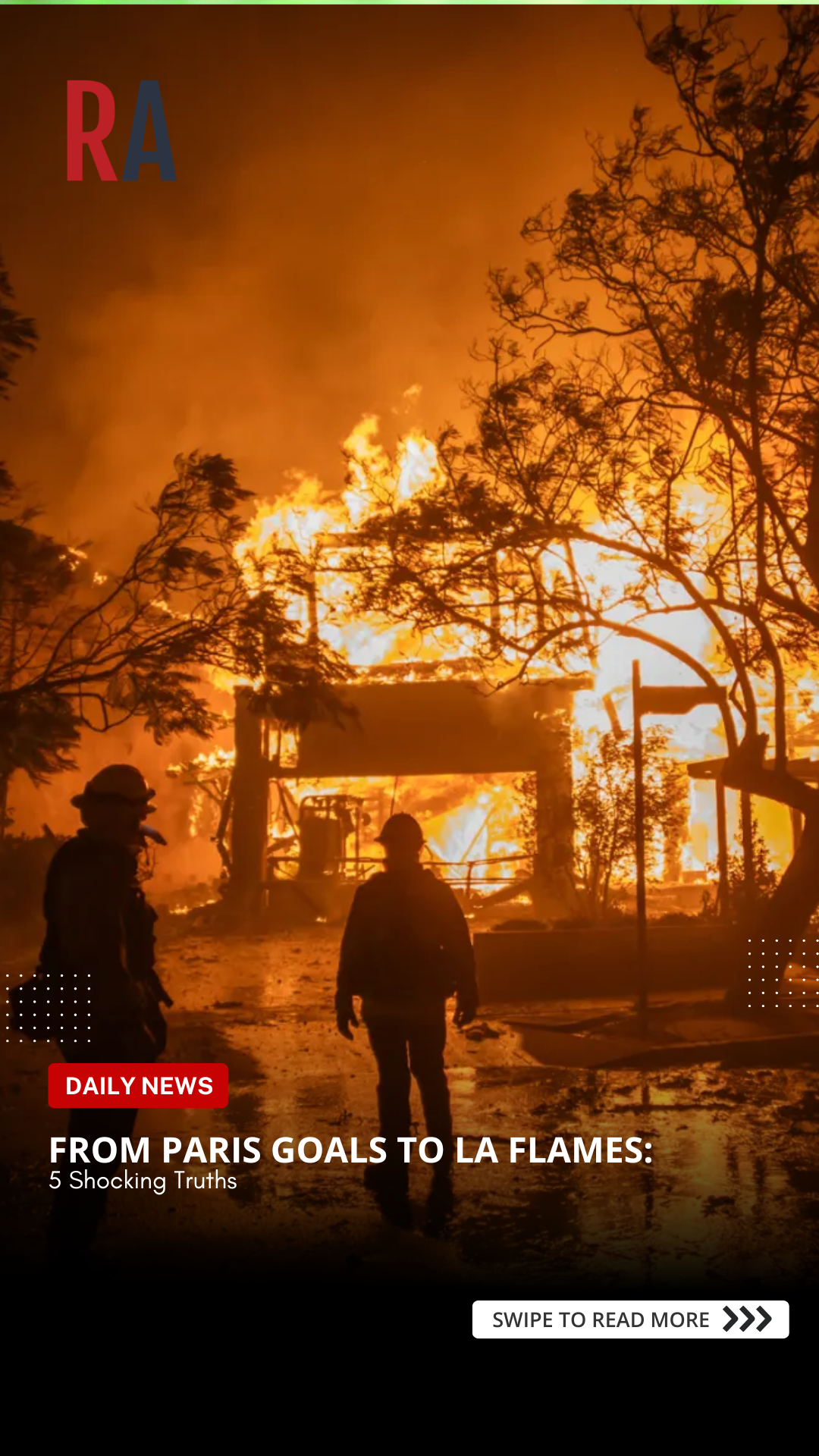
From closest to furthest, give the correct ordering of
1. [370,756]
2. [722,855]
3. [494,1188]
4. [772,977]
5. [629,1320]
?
[629,1320]
[494,1188]
[772,977]
[722,855]
[370,756]

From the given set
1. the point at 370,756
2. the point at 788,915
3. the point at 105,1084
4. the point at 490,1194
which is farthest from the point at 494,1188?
the point at 370,756

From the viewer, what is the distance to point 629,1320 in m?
3.94

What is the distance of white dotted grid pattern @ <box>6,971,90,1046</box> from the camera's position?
186 inches

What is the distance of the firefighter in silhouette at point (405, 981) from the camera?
233 inches

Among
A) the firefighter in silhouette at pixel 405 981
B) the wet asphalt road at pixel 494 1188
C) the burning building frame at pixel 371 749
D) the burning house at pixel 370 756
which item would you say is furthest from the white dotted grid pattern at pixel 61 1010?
the burning house at pixel 370 756

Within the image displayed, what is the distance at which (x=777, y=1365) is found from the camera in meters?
3.76

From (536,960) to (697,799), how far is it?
3481 cm

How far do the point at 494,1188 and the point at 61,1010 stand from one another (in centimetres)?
263

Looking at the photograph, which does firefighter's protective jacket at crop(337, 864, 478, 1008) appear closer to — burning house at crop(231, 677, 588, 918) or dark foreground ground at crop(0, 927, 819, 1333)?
dark foreground ground at crop(0, 927, 819, 1333)

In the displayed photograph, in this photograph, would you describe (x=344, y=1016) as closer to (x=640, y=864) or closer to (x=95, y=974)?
(x=95, y=974)

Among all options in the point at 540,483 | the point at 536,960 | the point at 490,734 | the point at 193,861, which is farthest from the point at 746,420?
the point at 193,861

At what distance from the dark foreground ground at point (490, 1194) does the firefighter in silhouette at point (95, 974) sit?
1.28 feet

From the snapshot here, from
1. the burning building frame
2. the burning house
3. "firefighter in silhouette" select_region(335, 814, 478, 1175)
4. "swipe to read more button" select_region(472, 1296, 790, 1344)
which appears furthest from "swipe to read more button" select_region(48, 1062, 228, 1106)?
the burning house

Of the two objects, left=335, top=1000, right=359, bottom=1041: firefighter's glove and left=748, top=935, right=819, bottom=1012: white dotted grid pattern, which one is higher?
left=335, top=1000, right=359, bottom=1041: firefighter's glove
